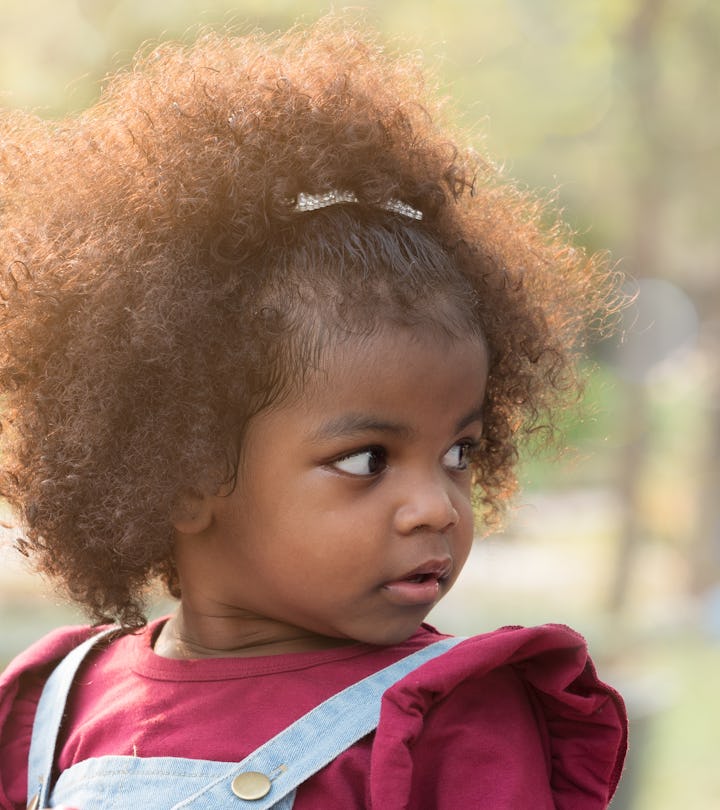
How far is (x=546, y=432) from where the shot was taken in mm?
1855

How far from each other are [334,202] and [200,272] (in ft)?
0.67

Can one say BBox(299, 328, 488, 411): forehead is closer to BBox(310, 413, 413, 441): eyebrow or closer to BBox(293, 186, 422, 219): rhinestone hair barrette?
BBox(310, 413, 413, 441): eyebrow

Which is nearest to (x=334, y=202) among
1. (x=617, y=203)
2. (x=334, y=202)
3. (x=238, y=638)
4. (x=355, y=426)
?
(x=334, y=202)

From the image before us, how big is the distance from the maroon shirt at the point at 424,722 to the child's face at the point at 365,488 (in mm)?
95

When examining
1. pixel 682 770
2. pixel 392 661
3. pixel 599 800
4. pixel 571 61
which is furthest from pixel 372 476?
pixel 571 61

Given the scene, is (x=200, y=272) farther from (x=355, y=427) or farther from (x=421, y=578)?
(x=421, y=578)

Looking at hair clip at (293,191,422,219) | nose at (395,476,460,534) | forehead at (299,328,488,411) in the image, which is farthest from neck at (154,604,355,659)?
hair clip at (293,191,422,219)

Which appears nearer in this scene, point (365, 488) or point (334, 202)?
point (365, 488)

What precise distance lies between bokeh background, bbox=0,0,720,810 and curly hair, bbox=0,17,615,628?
4083mm

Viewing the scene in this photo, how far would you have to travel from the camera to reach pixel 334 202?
154cm

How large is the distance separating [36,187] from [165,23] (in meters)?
5.06

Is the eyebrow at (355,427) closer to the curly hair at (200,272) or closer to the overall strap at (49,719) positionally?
the curly hair at (200,272)

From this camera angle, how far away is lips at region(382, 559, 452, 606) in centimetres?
142

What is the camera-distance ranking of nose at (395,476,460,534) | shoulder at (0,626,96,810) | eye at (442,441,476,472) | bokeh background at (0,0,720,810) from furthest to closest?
1. bokeh background at (0,0,720,810)
2. shoulder at (0,626,96,810)
3. eye at (442,441,476,472)
4. nose at (395,476,460,534)
